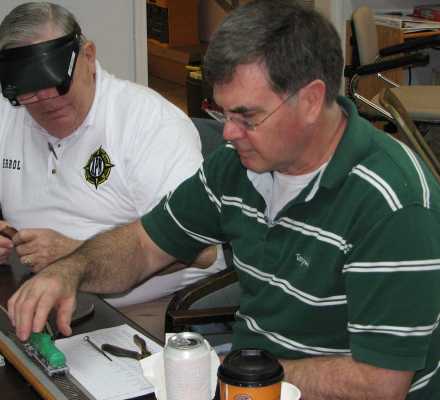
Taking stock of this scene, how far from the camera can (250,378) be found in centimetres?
115

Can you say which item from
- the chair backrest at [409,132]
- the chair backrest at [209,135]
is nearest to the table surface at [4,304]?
the chair backrest at [209,135]

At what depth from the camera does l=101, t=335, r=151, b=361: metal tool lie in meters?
1.54

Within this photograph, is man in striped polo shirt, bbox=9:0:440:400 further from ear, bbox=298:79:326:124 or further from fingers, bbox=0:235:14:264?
fingers, bbox=0:235:14:264

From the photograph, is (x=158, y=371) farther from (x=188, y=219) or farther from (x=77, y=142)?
(x=77, y=142)

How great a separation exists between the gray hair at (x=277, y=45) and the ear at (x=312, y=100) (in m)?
0.01

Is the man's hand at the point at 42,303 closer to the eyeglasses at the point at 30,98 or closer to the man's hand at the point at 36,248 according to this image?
the man's hand at the point at 36,248

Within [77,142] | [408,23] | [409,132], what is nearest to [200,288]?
[77,142]

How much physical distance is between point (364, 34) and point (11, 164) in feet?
8.61

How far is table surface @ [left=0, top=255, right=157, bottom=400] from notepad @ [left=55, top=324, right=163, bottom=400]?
0.10ft

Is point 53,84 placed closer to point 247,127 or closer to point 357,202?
point 247,127

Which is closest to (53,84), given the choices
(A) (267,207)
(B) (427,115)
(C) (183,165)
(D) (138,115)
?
(D) (138,115)

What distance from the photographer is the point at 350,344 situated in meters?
1.50

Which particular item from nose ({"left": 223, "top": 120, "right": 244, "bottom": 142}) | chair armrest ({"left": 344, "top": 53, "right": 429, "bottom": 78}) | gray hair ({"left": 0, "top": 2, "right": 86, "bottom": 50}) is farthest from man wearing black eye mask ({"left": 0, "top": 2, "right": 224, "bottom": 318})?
chair armrest ({"left": 344, "top": 53, "right": 429, "bottom": 78})

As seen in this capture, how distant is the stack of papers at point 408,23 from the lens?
17.6ft
